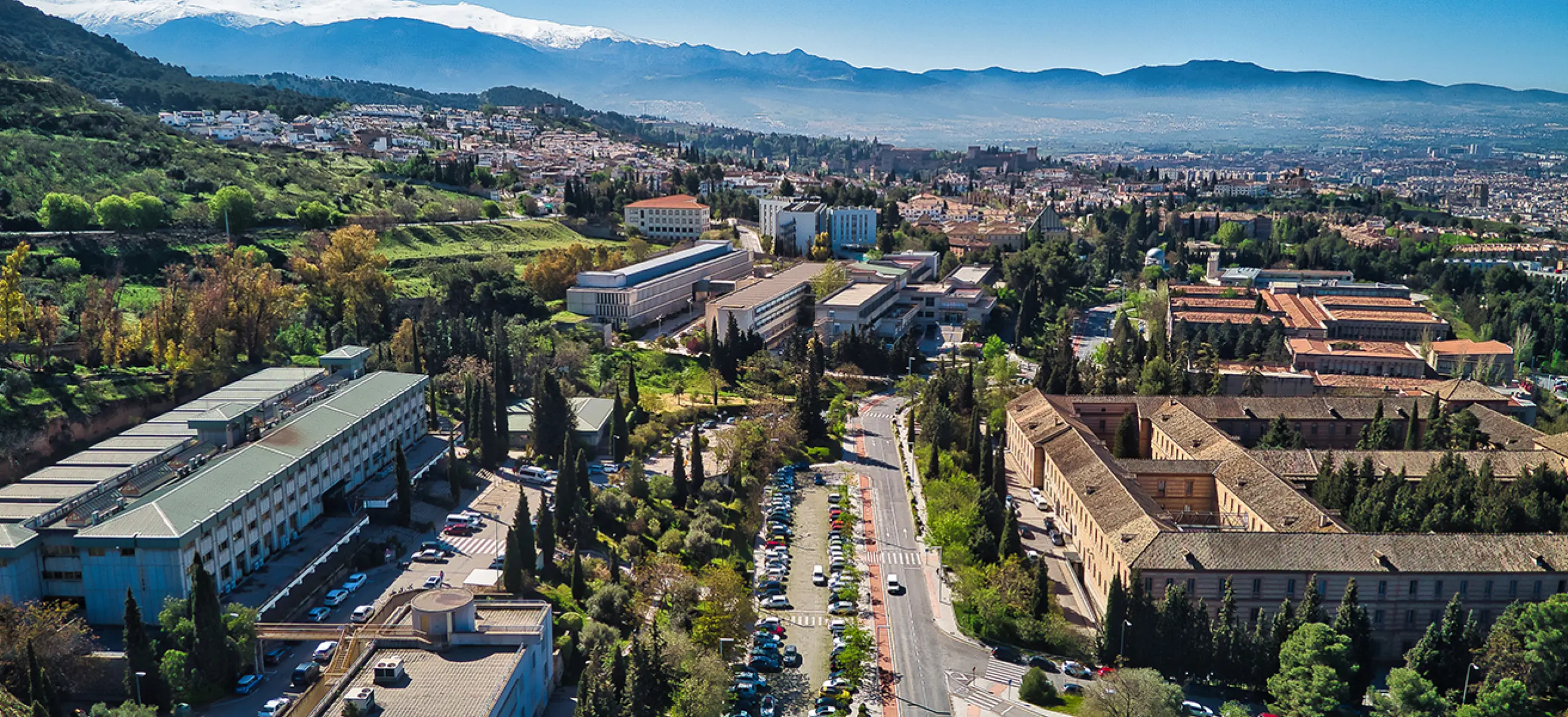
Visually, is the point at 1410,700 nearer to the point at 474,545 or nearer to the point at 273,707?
the point at 474,545

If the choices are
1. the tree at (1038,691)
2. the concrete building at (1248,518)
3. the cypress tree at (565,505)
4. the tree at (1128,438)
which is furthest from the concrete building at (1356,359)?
the cypress tree at (565,505)

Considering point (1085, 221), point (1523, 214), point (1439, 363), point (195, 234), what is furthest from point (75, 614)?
point (1523, 214)

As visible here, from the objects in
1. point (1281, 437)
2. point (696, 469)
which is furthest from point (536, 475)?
point (1281, 437)

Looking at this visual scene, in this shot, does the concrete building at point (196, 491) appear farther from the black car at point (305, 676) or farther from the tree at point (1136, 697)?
the tree at point (1136, 697)

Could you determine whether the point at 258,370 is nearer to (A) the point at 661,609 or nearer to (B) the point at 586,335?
(B) the point at 586,335

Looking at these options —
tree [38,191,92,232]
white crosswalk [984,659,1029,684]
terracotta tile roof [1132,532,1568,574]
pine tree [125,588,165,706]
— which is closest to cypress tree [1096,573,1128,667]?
terracotta tile roof [1132,532,1568,574]

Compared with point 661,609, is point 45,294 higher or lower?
higher
